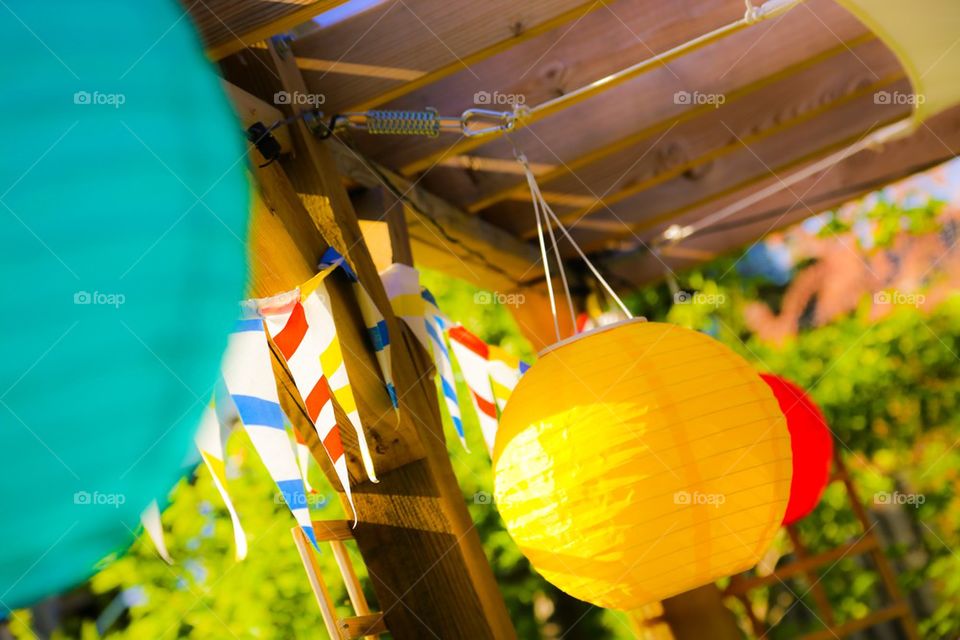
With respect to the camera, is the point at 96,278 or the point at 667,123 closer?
the point at 96,278

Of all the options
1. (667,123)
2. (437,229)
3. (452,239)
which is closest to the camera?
(437,229)

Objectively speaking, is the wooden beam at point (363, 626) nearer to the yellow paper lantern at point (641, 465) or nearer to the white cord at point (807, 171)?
the yellow paper lantern at point (641, 465)

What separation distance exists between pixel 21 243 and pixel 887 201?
565cm

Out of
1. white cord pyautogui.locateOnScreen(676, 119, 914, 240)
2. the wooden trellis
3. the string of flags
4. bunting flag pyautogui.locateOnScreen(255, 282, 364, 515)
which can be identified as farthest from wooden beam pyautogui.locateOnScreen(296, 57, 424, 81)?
the wooden trellis

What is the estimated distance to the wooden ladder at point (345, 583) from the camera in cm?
213

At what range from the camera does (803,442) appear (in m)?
2.93

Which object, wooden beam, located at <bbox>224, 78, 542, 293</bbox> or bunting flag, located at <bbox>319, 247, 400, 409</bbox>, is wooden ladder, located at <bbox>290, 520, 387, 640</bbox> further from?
wooden beam, located at <bbox>224, 78, 542, 293</bbox>

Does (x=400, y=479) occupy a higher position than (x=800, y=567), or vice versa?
(x=400, y=479)

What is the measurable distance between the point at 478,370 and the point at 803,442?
95 centimetres

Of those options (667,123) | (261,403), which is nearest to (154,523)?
(261,403)

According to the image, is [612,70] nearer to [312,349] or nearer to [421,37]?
[421,37]

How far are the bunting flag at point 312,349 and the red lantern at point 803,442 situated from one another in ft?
4.75

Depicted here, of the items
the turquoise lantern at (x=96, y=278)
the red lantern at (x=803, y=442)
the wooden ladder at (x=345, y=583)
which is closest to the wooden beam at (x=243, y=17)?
the turquoise lantern at (x=96, y=278)

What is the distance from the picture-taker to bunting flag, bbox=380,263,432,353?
7.90ft
